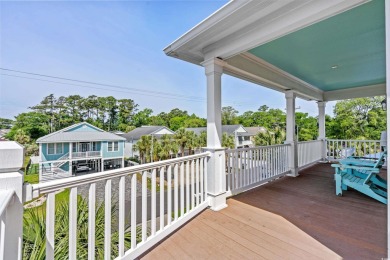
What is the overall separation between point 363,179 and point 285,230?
Answer: 2.29 m

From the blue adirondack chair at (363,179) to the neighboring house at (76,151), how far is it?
14861 millimetres

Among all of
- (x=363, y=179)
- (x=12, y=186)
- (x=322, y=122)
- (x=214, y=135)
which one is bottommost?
(x=363, y=179)

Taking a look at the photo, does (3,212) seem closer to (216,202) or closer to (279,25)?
(216,202)

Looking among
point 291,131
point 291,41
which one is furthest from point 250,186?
point 291,41

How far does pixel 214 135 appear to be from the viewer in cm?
288

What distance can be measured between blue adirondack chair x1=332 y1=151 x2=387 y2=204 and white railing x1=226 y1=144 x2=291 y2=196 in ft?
4.15

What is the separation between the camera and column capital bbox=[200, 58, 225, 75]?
2.81m

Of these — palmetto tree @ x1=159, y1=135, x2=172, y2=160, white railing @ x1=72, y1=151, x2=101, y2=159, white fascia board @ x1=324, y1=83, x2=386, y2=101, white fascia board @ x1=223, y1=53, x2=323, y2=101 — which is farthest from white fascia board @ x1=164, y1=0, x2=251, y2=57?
palmetto tree @ x1=159, y1=135, x2=172, y2=160

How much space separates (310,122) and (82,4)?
76.4 feet

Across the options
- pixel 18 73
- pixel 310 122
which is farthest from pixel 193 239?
pixel 310 122

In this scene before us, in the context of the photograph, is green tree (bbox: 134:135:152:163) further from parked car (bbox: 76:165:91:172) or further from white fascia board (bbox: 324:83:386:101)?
white fascia board (bbox: 324:83:386:101)

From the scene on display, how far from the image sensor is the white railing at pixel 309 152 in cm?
547

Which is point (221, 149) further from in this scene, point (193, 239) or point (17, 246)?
point (17, 246)

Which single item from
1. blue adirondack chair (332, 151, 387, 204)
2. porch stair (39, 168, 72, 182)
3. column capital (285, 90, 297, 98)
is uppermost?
column capital (285, 90, 297, 98)
